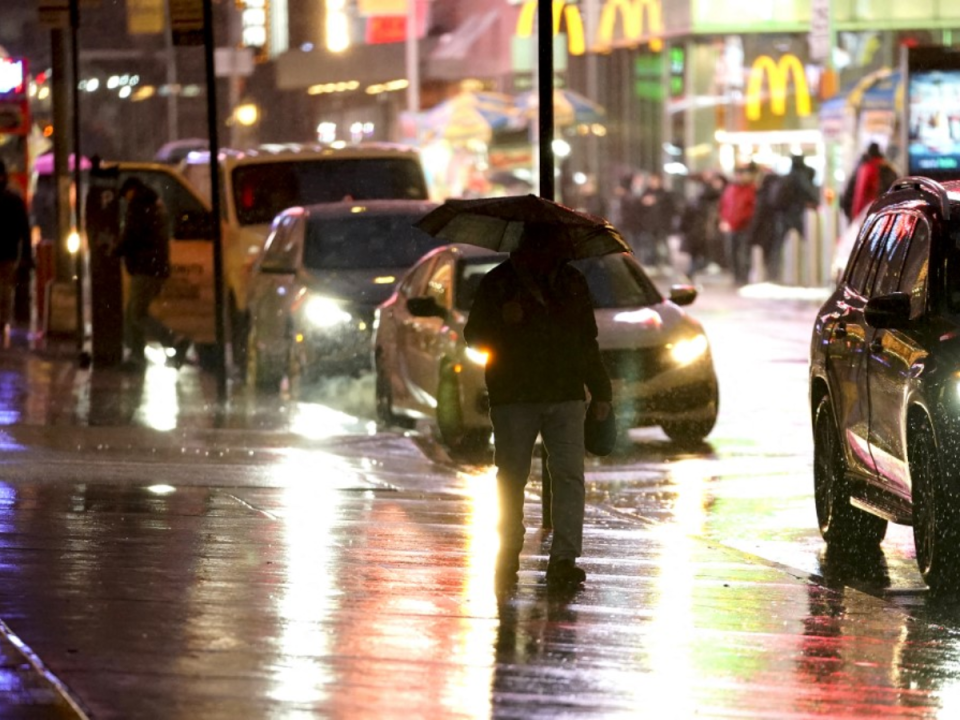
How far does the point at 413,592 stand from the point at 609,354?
20.7 feet

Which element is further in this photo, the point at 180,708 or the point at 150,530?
the point at 150,530

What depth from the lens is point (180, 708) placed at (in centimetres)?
689

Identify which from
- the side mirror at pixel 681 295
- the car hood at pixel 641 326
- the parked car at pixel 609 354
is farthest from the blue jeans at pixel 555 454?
the side mirror at pixel 681 295

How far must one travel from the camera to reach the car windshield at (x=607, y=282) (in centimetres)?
1603

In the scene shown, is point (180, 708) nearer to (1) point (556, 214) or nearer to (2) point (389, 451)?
(1) point (556, 214)

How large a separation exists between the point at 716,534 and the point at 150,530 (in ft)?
9.29

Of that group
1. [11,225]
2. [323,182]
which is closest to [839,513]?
[323,182]

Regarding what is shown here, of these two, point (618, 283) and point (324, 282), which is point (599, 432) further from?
point (324, 282)

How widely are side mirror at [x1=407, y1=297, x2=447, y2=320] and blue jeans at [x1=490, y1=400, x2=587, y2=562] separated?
599cm

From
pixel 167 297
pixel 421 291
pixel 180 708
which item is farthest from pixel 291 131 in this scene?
pixel 180 708

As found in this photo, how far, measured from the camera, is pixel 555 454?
9.64 m

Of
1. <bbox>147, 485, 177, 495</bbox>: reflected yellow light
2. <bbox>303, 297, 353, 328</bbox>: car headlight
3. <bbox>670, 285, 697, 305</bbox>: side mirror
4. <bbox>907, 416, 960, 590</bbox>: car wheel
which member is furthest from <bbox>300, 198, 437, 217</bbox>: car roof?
<bbox>907, 416, 960, 590</bbox>: car wheel

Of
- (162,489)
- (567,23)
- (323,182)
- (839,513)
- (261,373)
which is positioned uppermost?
(567,23)

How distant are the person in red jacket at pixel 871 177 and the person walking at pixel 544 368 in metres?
20.9
